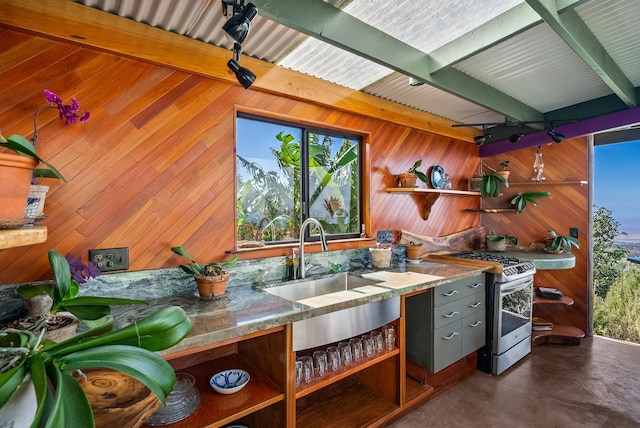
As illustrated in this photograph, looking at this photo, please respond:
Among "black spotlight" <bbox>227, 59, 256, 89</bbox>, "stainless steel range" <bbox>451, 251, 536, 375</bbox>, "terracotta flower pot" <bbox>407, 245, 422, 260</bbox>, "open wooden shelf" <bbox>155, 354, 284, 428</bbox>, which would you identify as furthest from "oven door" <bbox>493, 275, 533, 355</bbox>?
"black spotlight" <bbox>227, 59, 256, 89</bbox>

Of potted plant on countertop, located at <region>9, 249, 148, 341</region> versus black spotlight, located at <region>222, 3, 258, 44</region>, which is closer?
potted plant on countertop, located at <region>9, 249, 148, 341</region>

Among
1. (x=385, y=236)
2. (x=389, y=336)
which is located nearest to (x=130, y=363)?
(x=389, y=336)

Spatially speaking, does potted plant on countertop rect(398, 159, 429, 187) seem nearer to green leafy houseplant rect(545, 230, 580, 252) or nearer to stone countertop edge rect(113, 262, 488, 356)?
Result: stone countertop edge rect(113, 262, 488, 356)

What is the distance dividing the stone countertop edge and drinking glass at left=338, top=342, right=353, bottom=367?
358mm

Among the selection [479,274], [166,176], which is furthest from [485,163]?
[166,176]

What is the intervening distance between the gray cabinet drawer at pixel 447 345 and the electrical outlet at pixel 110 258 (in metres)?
2.10

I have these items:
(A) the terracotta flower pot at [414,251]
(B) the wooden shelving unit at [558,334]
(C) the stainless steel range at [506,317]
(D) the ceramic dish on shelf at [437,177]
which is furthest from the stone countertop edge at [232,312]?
(B) the wooden shelving unit at [558,334]

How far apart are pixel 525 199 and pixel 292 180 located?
2.85 metres

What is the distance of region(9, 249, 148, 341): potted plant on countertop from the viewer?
93cm

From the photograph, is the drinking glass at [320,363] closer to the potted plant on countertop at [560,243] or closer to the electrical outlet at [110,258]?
the electrical outlet at [110,258]

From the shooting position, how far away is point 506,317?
9.13 feet

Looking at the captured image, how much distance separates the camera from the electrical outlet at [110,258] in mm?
1604

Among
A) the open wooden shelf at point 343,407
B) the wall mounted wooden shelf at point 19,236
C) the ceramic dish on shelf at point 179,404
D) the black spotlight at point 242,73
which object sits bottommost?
the open wooden shelf at point 343,407

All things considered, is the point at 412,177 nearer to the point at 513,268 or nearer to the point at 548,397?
the point at 513,268
